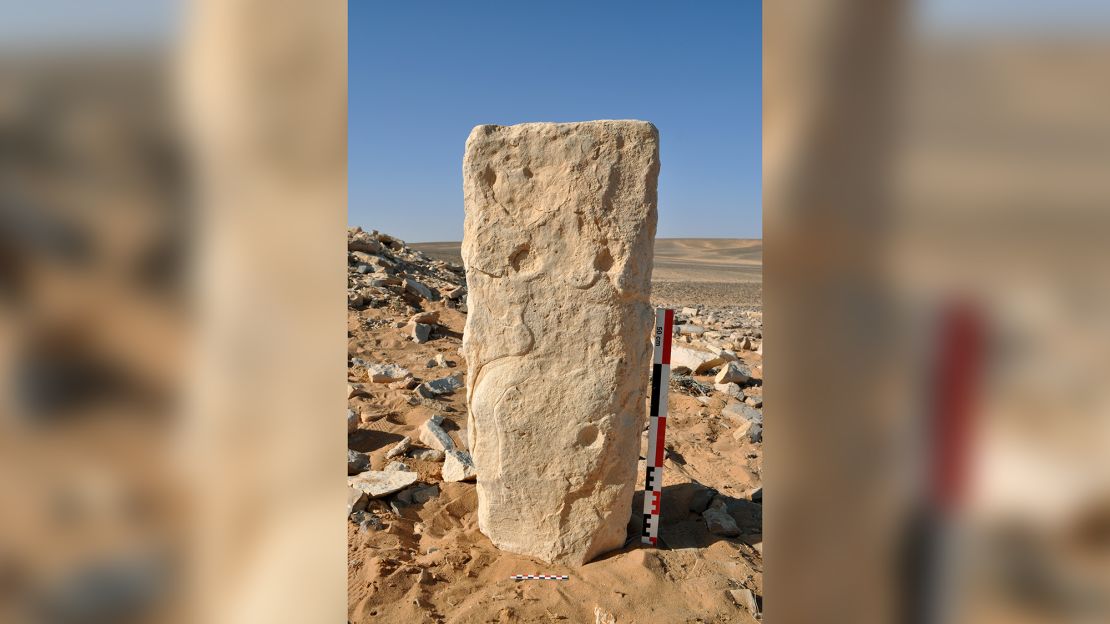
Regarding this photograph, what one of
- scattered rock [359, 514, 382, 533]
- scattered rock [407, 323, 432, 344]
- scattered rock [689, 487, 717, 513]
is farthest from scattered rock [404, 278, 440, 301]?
scattered rock [689, 487, 717, 513]

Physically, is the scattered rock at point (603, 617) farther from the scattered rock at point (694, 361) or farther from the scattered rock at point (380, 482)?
the scattered rock at point (694, 361)

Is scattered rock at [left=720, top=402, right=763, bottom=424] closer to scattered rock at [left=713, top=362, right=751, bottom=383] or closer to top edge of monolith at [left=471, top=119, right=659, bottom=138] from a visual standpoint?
scattered rock at [left=713, top=362, right=751, bottom=383]

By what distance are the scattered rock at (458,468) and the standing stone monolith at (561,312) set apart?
732 millimetres

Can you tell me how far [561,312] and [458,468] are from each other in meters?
1.38

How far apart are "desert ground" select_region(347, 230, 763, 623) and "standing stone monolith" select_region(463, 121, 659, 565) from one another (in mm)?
311

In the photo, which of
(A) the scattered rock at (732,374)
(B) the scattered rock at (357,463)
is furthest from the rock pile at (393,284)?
(A) the scattered rock at (732,374)

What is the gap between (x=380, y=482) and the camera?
353 centimetres

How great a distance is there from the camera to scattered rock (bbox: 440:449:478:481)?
12.0 ft

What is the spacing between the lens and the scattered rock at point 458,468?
12.0 ft
